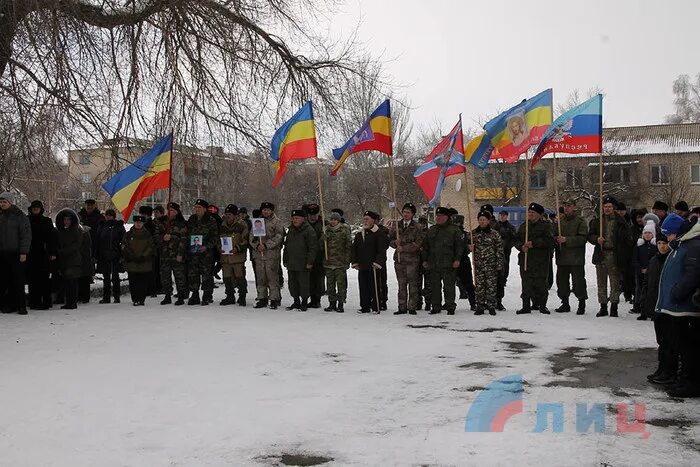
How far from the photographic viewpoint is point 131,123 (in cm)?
1229

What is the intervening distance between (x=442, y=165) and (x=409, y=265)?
192cm

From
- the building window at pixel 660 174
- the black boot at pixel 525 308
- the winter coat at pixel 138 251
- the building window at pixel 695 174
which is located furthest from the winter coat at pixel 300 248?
the building window at pixel 695 174

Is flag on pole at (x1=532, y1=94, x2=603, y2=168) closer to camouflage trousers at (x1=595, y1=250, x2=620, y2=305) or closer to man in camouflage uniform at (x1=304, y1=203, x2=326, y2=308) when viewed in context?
camouflage trousers at (x1=595, y1=250, x2=620, y2=305)

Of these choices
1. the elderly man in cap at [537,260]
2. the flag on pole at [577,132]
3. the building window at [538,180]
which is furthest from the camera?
the building window at [538,180]

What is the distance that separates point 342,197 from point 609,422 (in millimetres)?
44860

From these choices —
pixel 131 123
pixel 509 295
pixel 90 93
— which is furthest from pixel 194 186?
pixel 509 295

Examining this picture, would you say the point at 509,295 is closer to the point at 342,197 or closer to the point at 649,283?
the point at 649,283

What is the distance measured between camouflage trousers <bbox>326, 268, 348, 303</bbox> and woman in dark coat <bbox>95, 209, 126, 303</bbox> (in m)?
4.37

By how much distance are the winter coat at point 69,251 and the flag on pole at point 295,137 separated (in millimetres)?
3826

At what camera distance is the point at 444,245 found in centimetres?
1230

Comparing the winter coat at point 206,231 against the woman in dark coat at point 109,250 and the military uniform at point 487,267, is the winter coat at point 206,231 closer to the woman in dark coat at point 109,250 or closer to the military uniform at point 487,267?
the woman in dark coat at point 109,250

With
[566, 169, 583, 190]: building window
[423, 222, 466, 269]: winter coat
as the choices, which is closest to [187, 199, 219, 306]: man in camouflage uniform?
[423, 222, 466, 269]: winter coat

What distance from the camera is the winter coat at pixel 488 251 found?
12266mm

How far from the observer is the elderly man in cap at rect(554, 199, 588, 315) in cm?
1210
